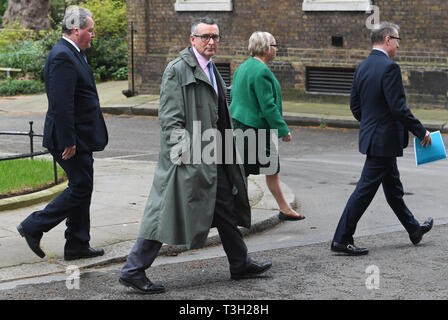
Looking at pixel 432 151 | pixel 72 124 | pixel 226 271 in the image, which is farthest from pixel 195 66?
pixel 432 151

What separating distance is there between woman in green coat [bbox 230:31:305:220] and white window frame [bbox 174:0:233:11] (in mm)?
10844

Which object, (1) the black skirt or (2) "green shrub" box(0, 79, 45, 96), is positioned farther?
(2) "green shrub" box(0, 79, 45, 96)

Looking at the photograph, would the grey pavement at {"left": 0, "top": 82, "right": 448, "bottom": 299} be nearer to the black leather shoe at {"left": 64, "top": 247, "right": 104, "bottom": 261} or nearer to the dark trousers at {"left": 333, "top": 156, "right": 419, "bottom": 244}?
the black leather shoe at {"left": 64, "top": 247, "right": 104, "bottom": 261}

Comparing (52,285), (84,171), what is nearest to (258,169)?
(84,171)

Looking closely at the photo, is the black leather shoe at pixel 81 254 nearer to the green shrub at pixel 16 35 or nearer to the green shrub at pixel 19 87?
the green shrub at pixel 19 87

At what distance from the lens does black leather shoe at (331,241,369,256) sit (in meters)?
7.16

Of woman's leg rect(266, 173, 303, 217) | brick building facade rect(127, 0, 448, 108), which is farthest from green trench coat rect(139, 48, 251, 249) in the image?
brick building facade rect(127, 0, 448, 108)

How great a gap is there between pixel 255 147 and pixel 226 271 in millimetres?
1664

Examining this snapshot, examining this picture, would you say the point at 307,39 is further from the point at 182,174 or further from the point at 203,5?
the point at 182,174

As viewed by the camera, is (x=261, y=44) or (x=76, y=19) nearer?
(x=76, y=19)

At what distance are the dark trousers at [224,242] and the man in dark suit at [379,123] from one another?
1.23 m

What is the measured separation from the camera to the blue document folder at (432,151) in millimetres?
7254

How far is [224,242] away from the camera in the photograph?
20.7 feet

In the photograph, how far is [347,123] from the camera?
16000mm
